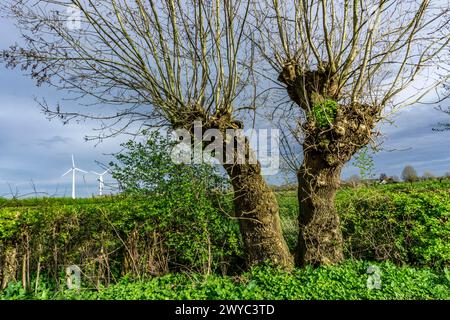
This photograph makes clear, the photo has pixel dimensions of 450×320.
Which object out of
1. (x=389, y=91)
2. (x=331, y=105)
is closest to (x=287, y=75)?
(x=331, y=105)

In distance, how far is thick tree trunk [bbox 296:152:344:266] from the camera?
6184mm

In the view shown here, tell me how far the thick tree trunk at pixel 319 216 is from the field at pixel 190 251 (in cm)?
29

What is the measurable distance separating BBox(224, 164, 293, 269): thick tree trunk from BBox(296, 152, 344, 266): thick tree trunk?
0.39 m

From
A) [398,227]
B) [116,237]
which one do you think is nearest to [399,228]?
[398,227]

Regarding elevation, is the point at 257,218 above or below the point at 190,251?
above

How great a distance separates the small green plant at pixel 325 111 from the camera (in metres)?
5.99

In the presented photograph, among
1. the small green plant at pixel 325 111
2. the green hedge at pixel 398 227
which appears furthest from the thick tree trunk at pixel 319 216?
the green hedge at pixel 398 227

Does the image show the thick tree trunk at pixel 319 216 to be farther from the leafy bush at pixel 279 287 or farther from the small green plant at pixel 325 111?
the small green plant at pixel 325 111

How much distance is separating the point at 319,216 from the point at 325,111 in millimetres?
1662

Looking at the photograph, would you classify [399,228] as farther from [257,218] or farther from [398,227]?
[257,218]

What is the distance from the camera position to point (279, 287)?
5.07m

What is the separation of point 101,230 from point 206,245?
1.69 meters
